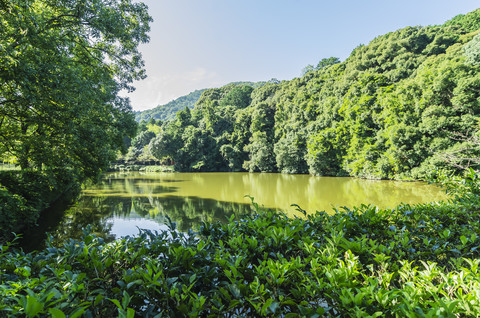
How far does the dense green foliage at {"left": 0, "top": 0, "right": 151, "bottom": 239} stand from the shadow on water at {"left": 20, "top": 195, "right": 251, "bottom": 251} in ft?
4.04

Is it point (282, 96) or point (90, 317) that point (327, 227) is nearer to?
point (90, 317)

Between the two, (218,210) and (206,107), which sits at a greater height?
(206,107)

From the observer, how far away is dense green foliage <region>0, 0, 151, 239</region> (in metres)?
4.45

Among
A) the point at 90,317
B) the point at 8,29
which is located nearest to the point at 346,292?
the point at 90,317

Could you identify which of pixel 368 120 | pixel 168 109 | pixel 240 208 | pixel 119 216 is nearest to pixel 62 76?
pixel 119 216

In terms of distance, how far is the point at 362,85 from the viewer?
2166 cm

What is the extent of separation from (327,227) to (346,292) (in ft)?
3.31

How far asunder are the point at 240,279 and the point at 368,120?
2338cm

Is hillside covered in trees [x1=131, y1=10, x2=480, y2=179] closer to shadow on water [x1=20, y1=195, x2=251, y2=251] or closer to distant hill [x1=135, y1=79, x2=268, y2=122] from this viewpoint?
shadow on water [x1=20, y1=195, x2=251, y2=251]

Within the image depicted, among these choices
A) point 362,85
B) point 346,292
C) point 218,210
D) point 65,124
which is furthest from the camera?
point 362,85

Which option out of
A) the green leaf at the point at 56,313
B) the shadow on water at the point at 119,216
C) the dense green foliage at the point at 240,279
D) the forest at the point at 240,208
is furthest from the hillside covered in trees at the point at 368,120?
the shadow on water at the point at 119,216

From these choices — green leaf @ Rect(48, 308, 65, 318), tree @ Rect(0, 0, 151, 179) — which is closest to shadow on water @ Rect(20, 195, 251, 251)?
tree @ Rect(0, 0, 151, 179)

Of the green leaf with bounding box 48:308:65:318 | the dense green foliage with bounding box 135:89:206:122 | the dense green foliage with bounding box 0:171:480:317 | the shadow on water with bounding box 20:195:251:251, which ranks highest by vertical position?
the dense green foliage with bounding box 135:89:206:122

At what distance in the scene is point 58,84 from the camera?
16.5ft
